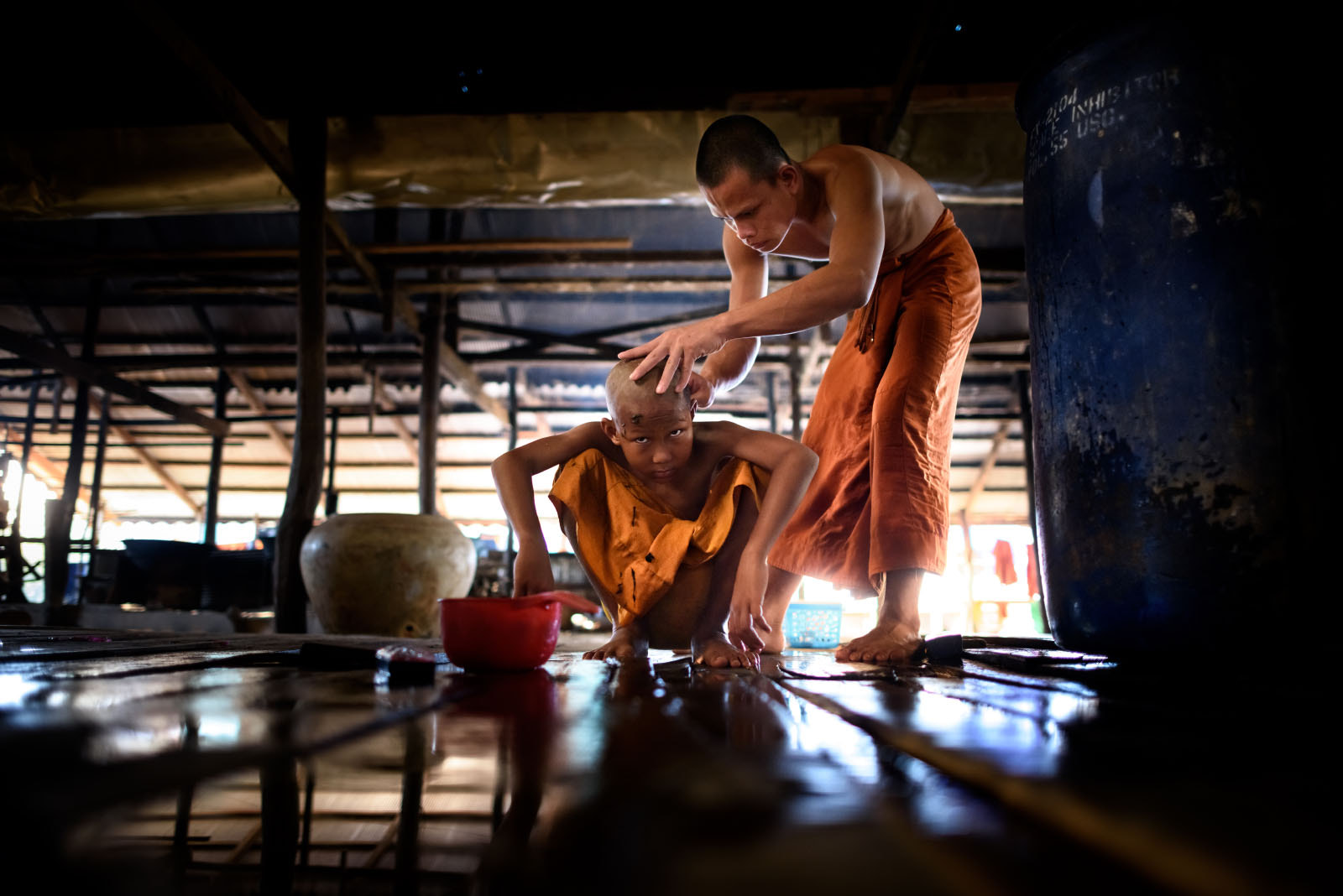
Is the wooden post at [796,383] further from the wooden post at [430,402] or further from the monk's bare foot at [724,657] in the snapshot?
the monk's bare foot at [724,657]

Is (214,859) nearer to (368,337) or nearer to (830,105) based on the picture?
(830,105)

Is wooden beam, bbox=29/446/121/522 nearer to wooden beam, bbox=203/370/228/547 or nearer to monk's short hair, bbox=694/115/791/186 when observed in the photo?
wooden beam, bbox=203/370/228/547


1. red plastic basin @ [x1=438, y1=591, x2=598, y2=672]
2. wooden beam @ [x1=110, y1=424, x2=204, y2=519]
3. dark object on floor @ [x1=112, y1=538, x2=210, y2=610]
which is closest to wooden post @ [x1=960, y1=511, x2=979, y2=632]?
dark object on floor @ [x1=112, y1=538, x2=210, y2=610]

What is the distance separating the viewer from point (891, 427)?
2.36 metres

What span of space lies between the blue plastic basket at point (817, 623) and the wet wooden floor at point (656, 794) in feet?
17.1

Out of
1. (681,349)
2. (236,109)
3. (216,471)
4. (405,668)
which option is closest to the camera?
(405,668)

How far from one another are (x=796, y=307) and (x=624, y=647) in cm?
99

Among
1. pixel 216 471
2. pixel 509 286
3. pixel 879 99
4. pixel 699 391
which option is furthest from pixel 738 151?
pixel 216 471

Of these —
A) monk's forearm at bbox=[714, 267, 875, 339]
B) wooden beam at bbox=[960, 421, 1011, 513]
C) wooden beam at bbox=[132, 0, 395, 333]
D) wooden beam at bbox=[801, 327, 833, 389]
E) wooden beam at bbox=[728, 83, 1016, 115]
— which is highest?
wooden beam at bbox=[728, 83, 1016, 115]

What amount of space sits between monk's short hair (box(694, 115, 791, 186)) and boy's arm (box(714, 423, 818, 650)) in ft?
2.33

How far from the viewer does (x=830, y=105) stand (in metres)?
4.47

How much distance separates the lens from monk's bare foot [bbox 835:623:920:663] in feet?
6.70

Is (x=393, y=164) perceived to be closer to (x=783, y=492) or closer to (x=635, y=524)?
(x=635, y=524)

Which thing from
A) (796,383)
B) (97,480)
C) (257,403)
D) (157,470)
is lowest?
(97,480)
